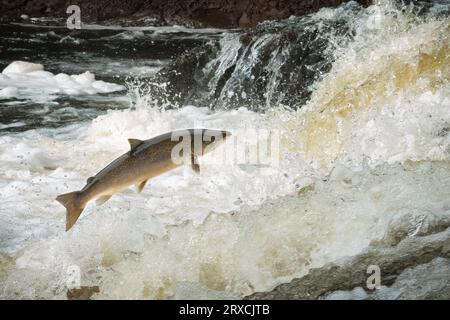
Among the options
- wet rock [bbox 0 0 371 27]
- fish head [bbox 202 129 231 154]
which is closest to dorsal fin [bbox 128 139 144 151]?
fish head [bbox 202 129 231 154]

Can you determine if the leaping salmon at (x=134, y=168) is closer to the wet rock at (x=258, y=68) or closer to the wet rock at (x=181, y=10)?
the wet rock at (x=258, y=68)

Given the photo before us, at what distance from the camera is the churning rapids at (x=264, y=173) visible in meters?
2.92

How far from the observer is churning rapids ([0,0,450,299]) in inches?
115

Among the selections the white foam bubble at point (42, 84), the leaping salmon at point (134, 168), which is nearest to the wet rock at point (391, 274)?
the leaping salmon at point (134, 168)

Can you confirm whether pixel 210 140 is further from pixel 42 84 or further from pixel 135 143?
pixel 42 84

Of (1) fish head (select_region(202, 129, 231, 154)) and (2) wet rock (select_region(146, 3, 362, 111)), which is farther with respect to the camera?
(2) wet rock (select_region(146, 3, 362, 111))

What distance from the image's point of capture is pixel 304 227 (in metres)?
3.13

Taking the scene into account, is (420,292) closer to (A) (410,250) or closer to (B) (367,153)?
(A) (410,250)

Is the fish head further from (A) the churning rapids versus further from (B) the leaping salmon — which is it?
(A) the churning rapids

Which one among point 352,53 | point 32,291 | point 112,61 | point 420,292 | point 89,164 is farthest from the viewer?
point 112,61

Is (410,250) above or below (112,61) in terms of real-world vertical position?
below

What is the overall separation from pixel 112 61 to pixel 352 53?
6.06 meters

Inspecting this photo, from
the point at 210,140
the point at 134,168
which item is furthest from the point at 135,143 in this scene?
the point at 210,140

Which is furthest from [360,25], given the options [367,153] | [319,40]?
[367,153]
